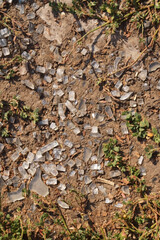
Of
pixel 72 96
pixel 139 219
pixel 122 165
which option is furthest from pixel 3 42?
pixel 139 219

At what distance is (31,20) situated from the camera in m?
3.02

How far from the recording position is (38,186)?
302 cm

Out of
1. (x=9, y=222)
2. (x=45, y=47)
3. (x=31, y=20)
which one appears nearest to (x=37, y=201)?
(x=9, y=222)

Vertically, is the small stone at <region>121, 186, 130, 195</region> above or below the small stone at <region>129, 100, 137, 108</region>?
below

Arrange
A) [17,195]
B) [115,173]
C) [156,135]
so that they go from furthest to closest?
[17,195] < [115,173] < [156,135]

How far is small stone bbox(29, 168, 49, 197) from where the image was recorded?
9.88 feet

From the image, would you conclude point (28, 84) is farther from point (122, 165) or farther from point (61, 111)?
point (122, 165)

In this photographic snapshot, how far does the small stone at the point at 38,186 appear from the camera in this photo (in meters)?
3.01

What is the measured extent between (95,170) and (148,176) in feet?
1.61

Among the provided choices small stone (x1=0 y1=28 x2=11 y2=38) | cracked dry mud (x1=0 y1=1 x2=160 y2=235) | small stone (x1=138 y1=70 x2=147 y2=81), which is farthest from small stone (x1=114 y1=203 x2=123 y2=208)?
small stone (x1=0 y1=28 x2=11 y2=38)

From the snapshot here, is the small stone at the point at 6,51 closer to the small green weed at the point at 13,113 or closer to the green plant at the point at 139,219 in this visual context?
the small green weed at the point at 13,113

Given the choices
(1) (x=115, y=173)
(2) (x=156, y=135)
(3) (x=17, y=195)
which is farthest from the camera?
(3) (x=17, y=195)

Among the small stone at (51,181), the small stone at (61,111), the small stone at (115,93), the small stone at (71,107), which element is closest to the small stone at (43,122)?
the small stone at (61,111)

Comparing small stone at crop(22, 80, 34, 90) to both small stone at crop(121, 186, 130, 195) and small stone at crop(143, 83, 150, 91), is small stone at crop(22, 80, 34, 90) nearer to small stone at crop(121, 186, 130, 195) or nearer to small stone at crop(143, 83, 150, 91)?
small stone at crop(143, 83, 150, 91)
